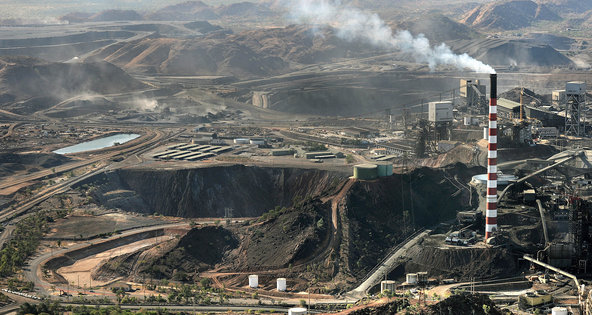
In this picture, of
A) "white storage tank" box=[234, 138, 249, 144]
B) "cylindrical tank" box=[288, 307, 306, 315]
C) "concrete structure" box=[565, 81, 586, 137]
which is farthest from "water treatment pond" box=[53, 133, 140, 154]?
"cylindrical tank" box=[288, 307, 306, 315]

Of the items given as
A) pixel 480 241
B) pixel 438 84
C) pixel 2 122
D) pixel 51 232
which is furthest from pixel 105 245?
pixel 438 84

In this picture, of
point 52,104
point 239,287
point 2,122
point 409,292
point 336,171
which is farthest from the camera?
point 52,104

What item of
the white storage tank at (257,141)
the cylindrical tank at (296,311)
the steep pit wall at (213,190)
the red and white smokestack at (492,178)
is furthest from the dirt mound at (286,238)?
the white storage tank at (257,141)

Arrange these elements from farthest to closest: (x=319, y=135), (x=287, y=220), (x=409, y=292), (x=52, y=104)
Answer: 1. (x=52, y=104)
2. (x=319, y=135)
3. (x=287, y=220)
4. (x=409, y=292)

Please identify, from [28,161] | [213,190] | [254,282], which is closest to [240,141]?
[213,190]

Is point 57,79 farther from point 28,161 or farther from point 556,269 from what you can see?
point 556,269

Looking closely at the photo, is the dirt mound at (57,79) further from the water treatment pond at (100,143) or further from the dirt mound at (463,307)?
the dirt mound at (463,307)

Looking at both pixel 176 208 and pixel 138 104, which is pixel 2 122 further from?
pixel 176 208
